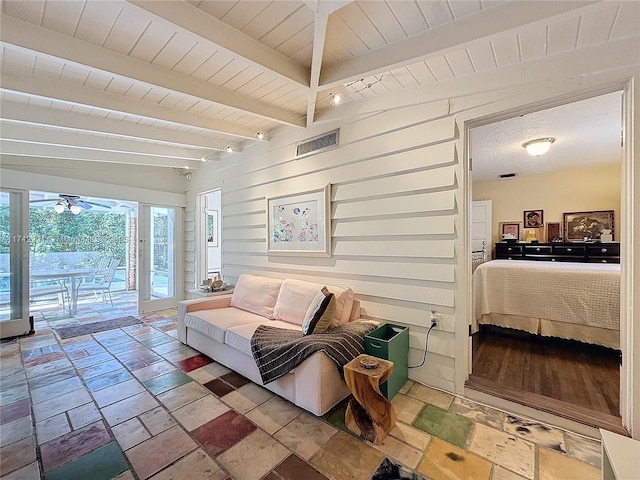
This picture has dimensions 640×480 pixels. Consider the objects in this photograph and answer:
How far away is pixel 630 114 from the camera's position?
1.64 metres

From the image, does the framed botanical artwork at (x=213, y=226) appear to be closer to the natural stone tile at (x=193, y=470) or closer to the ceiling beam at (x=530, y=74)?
the ceiling beam at (x=530, y=74)

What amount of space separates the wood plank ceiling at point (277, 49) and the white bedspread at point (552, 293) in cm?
225

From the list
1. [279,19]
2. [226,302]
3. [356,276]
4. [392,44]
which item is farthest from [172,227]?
[392,44]

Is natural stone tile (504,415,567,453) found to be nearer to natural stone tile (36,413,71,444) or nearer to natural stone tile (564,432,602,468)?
natural stone tile (564,432,602,468)

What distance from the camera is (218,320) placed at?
2857mm

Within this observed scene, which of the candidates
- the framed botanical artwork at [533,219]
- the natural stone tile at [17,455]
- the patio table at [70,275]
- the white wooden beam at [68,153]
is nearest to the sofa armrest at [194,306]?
the natural stone tile at [17,455]

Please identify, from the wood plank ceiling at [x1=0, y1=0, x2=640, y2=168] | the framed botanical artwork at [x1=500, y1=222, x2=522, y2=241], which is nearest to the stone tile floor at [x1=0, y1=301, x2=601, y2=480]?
the wood plank ceiling at [x1=0, y1=0, x2=640, y2=168]

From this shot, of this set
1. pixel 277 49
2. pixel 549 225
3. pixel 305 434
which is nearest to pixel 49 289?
pixel 305 434

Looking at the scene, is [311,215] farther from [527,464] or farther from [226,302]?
[527,464]

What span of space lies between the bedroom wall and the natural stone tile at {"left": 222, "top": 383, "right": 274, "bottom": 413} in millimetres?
5835

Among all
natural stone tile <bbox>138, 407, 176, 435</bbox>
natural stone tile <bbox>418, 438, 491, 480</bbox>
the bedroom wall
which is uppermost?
the bedroom wall

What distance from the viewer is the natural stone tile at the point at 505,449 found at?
150 centimetres

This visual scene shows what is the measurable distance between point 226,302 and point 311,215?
165cm

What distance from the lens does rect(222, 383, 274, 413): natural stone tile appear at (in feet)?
6.91
